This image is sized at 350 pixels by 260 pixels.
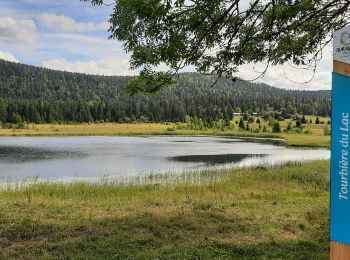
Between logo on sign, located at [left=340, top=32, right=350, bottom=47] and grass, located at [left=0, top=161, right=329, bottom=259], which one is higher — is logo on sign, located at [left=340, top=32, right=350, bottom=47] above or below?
above

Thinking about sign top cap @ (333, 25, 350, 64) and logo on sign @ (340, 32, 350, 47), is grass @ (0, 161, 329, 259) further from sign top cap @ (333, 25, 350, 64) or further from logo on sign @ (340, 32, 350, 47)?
logo on sign @ (340, 32, 350, 47)

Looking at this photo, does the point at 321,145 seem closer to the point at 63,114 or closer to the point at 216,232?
the point at 216,232

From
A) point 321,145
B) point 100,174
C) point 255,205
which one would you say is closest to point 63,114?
point 321,145

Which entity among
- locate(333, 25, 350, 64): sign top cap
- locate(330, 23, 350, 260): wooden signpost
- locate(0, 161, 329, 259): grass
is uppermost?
locate(333, 25, 350, 64): sign top cap

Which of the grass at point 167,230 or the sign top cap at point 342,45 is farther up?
the sign top cap at point 342,45

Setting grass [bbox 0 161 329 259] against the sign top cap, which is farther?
grass [bbox 0 161 329 259]

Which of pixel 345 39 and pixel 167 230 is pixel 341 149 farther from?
pixel 167 230

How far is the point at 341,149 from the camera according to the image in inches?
159

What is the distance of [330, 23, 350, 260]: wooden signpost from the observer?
4.02 metres

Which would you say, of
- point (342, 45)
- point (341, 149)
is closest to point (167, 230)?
point (341, 149)

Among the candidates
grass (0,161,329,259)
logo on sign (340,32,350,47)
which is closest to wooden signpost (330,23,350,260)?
logo on sign (340,32,350,47)

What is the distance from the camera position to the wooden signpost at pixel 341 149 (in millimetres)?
4023

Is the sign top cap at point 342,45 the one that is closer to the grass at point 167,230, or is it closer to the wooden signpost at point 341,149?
the wooden signpost at point 341,149

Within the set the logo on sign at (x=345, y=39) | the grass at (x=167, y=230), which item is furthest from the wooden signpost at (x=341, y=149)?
the grass at (x=167, y=230)
